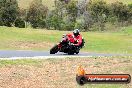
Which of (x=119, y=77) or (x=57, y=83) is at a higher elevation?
(x=119, y=77)

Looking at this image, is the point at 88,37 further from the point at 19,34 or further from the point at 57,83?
the point at 57,83

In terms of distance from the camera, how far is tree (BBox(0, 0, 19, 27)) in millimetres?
66375

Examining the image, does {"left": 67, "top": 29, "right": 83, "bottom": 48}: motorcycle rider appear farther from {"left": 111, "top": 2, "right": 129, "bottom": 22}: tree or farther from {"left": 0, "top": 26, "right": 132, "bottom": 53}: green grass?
{"left": 111, "top": 2, "right": 129, "bottom": 22}: tree

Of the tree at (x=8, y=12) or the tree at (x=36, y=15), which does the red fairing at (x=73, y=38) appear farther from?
the tree at (x=36, y=15)

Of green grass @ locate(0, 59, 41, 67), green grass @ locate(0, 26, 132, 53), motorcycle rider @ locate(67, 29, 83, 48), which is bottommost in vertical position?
green grass @ locate(0, 26, 132, 53)

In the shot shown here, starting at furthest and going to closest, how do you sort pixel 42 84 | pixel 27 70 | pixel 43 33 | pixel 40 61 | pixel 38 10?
pixel 38 10 → pixel 43 33 → pixel 40 61 → pixel 27 70 → pixel 42 84

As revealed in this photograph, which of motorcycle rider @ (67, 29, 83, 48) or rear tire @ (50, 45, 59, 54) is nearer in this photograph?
rear tire @ (50, 45, 59, 54)

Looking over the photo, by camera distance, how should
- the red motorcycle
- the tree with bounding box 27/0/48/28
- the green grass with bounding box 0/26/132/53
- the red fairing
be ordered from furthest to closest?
1. the tree with bounding box 27/0/48/28
2. the green grass with bounding box 0/26/132/53
3. the red fairing
4. the red motorcycle

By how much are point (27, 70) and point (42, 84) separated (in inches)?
103

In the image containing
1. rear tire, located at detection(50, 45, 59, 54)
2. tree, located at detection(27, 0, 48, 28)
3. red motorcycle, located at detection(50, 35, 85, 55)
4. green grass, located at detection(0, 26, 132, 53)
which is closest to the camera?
rear tire, located at detection(50, 45, 59, 54)

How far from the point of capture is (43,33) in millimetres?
49000

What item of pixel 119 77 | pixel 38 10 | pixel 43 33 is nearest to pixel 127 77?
pixel 119 77

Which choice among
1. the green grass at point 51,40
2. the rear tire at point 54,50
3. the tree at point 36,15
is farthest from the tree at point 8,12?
the rear tire at point 54,50

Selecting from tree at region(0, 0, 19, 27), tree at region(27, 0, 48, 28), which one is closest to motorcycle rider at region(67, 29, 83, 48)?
tree at region(0, 0, 19, 27)
